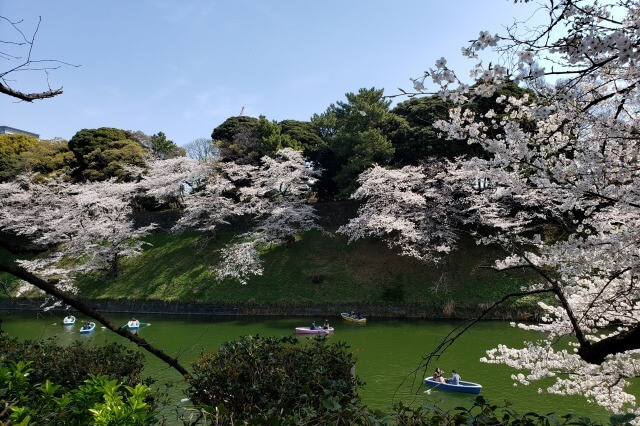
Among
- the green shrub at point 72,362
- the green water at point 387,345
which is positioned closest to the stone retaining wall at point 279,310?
the green water at point 387,345

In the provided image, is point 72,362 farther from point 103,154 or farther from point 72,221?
point 103,154

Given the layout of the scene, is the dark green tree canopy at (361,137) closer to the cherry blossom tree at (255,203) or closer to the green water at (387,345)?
the cherry blossom tree at (255,203)

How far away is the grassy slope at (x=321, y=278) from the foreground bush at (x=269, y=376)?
15739 millimetres

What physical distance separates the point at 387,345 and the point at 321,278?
9041 mm

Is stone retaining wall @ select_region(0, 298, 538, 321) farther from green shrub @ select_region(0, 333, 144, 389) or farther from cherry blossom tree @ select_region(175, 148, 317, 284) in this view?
green shrub @ select_region(0, 333, 144, 389)

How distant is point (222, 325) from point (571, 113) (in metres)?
18.1

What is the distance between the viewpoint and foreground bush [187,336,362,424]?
11.6 feet

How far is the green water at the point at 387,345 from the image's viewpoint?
29.7ft

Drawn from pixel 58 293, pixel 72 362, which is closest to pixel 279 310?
pixel 72 362

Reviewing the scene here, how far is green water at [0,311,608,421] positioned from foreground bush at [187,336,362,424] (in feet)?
2.98

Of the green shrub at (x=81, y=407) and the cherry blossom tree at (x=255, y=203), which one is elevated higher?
the cherry blossom tree at (x=255, y=203)

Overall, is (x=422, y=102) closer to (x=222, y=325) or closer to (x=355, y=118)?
(x=355, y=118)

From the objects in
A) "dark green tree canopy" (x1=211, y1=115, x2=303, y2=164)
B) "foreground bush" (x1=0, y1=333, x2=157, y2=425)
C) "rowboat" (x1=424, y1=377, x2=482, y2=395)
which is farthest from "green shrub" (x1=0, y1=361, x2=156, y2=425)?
"dark green tree canopy" (x1=211, y1=115, x2=303, y2=164)

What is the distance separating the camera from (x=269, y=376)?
384 centimetres
